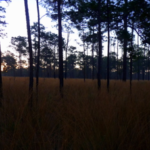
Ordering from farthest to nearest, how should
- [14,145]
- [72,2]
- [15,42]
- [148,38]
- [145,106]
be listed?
[15,42] < [72,2] < [148,38] < [145,106] < [14,145]

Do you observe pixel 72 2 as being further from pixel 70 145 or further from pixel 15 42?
pixel 15 42

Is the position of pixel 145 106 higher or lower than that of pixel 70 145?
higher

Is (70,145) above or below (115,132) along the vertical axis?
below

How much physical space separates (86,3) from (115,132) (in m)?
8.07

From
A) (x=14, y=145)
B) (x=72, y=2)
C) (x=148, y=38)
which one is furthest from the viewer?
(x=72, y=2)

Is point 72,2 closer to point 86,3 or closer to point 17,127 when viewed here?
point 86,3

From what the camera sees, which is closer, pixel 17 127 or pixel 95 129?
pixel 95 129

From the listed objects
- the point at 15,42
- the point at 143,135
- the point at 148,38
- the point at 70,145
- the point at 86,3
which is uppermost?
the point at 15,42

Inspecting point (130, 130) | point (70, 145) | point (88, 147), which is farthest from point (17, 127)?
point (130, 130)

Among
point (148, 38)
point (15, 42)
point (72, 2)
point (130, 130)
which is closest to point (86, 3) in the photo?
point (72, 2)

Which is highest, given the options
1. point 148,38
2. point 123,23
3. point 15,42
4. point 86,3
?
point 15,42

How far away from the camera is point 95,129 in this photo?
248 centimetres

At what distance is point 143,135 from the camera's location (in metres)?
2.49

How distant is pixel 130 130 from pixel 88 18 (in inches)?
329
